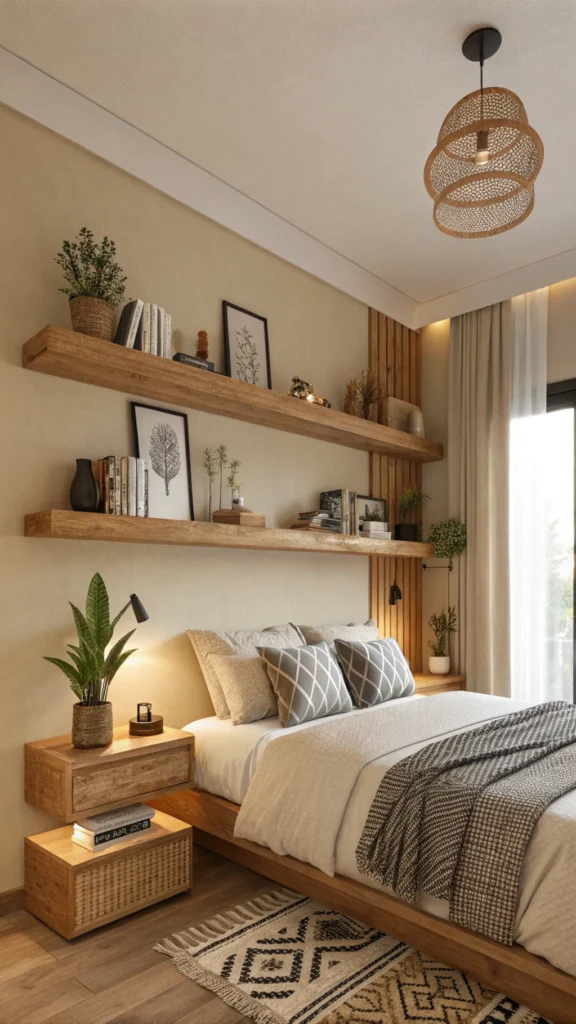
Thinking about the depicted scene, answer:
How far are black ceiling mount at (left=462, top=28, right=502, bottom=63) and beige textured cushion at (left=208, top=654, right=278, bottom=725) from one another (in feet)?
8.43

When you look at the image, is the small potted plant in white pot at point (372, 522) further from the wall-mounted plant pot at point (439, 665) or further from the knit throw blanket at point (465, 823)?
the knit throw blanket at point (465, 823)

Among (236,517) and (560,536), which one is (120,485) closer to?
(236,517)

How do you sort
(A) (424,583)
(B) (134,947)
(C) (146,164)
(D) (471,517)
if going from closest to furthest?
(B) (134,947) → (C) (146,164) → (D) (471,517) → (A) (424,583)

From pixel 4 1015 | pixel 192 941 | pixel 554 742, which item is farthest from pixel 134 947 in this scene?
pixel 554 742

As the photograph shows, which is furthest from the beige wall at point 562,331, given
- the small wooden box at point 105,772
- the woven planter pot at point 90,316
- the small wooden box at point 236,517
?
the small wooden box at point 105,772

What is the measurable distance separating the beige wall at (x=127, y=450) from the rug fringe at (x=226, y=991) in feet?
2.64

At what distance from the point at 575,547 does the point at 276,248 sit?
2.47 meters

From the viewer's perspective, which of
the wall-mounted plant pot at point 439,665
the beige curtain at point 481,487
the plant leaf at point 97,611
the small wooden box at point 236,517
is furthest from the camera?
the wall-mounted plant pot at point 439,665

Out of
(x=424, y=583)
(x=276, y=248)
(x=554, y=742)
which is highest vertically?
(x=276, y=248)

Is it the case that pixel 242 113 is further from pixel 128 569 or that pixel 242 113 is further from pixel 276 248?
pixel 128 569

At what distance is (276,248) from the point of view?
12.4 ft

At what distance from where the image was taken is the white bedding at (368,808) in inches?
70.5

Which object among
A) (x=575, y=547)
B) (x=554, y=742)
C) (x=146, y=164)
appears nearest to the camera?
(x=554, y=742)

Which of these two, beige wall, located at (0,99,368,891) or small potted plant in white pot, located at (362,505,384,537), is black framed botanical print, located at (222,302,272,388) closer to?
beige wall, located at (0,99,368,891)
